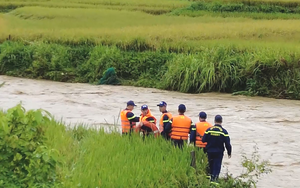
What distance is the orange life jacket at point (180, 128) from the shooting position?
675 cm

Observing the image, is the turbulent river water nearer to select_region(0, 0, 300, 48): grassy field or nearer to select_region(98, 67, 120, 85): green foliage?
select_region(98, 67, 120, 85): green foliage

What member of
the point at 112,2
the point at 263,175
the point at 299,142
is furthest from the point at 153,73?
the point at 112,2

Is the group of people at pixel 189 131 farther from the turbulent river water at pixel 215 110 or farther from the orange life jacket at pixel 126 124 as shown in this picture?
the turbulent river water at pixel 215 110

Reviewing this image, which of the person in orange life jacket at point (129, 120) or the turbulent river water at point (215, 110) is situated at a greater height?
the person in orange life jacket at point (129, 120)

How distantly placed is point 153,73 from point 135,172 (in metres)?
9.74

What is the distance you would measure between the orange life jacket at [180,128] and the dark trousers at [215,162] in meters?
0.57

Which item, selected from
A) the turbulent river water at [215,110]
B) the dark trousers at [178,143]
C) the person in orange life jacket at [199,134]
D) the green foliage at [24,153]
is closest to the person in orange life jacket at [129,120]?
the dark trousers at [178,143]

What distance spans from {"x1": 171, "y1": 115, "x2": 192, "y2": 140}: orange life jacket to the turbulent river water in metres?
0.89

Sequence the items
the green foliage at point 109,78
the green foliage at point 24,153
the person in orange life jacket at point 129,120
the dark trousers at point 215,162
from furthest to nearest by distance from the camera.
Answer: the green foliage at point 109,78
the person in orange life jacket at point 129,120
the dark trousers at point 215,162
the green foliage at point 24,153

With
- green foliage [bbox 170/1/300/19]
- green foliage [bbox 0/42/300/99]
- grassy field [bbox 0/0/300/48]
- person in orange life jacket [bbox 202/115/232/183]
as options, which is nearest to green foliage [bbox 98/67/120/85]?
green foliage [bbox 0/42/300/99]

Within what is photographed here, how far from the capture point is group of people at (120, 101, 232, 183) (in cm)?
622

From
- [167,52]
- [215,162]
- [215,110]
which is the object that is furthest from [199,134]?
[167,52]

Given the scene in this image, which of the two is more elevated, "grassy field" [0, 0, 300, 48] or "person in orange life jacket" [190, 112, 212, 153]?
"grassy field" [0, 0, 300, 48]

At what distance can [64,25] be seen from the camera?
70.5 ft
